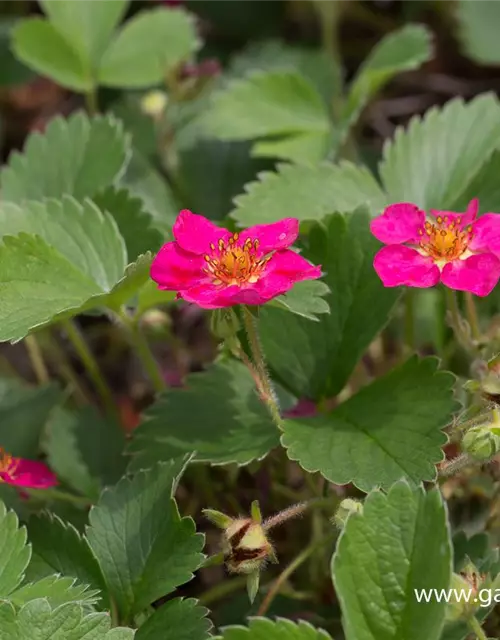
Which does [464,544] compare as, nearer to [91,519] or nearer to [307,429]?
[307,429]

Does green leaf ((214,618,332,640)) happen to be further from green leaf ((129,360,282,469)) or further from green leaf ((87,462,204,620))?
green leaf ((129,360,282,469))

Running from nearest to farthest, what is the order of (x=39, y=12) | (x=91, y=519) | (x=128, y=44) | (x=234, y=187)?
(x=91, y=519), (x=234, y=187), (x=128, y=44), (x=39, y=12)

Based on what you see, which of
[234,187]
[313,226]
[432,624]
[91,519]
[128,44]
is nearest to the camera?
[432,624]

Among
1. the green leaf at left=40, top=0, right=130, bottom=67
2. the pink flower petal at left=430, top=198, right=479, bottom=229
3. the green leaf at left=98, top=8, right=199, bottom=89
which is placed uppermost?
the green leaf at left=40, top=0, right=130, bottom=67

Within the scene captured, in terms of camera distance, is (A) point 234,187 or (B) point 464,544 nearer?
(B) point 464,544

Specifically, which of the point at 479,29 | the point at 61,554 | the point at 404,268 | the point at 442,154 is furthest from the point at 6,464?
the point at 479,29

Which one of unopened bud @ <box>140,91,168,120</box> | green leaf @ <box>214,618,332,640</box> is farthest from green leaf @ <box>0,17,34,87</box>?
green leaf @ <box>214,618,332,640</box>

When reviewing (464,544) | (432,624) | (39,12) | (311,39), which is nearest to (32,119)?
(39,12)
